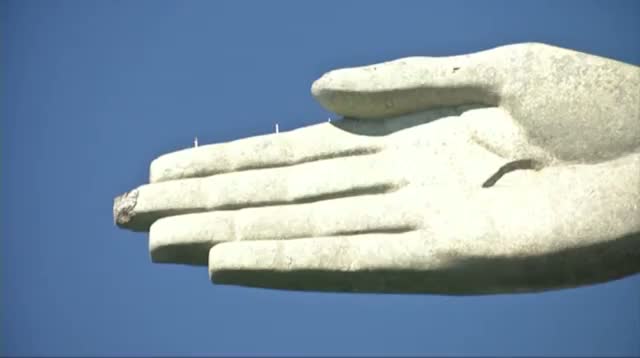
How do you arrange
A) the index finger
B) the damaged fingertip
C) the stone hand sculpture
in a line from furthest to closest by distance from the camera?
the damaged fingertip
the index finger
the stone hand sculpture

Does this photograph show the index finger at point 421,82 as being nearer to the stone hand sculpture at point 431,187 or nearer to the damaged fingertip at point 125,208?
the stone hand sculpture at point 431,187

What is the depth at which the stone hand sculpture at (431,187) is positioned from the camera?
727cm

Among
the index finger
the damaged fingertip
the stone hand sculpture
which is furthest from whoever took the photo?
the damaged fingertip

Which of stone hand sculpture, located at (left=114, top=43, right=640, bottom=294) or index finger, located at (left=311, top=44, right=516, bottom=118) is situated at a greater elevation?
index finger, located at (left=311, top=44, right=516, bottom=118)

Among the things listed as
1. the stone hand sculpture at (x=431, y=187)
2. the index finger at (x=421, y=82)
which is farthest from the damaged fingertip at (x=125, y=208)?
the index finger at (x=421, y=82)

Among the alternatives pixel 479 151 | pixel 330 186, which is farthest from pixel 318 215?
pixel 479 151

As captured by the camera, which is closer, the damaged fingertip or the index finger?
the index finger

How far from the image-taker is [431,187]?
7680 mm

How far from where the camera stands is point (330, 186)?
7918mm

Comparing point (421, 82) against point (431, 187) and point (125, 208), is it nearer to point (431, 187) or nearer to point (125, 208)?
point (431, 187)

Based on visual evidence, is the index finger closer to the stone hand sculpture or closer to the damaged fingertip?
the stone hand sculpture

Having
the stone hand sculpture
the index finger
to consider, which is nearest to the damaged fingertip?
the stone hand sculpture

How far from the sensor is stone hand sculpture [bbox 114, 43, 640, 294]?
A: 727 centimetres

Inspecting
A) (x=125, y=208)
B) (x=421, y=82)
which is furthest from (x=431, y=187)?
(x=125, y=208)
